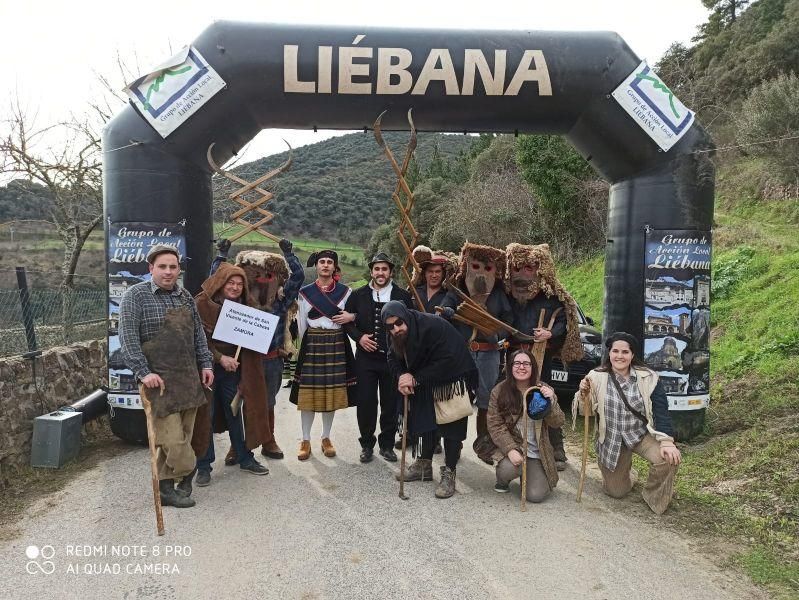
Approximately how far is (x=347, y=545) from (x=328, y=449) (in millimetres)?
1773

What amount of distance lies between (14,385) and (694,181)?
6389 millimetres

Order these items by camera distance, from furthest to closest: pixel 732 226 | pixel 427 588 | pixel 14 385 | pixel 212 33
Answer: pixel 732 226, pixel 212 33, pixel 14 385, pixel 427 588

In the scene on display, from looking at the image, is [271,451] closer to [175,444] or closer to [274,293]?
[175,444]

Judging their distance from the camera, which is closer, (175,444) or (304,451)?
(175,444)

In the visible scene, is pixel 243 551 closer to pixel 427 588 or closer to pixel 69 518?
pixel 427 588

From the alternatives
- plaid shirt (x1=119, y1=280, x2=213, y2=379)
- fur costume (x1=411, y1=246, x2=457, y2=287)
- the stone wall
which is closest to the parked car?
fur costume (x1=411, y1=246, x2=457, y2=287)

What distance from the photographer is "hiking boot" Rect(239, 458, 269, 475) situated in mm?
4715

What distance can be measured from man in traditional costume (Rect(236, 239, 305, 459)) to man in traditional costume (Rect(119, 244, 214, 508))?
2.60 ft

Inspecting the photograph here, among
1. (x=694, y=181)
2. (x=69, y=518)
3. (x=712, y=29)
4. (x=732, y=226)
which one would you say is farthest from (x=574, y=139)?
(x=712, y=29)

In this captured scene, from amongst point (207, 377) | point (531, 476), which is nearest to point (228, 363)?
point (207, 377)

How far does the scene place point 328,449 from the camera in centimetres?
523

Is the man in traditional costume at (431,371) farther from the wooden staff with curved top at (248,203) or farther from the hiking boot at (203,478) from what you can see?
the hiking boot at (203,478)

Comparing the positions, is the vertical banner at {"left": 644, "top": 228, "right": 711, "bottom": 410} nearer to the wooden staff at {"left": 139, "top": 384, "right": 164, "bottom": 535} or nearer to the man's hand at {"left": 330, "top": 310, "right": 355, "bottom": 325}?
the man's hand at {"left": 330, "top": 310, "right": 355, "bottom": 325}

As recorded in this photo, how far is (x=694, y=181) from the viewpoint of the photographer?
17.8ft
